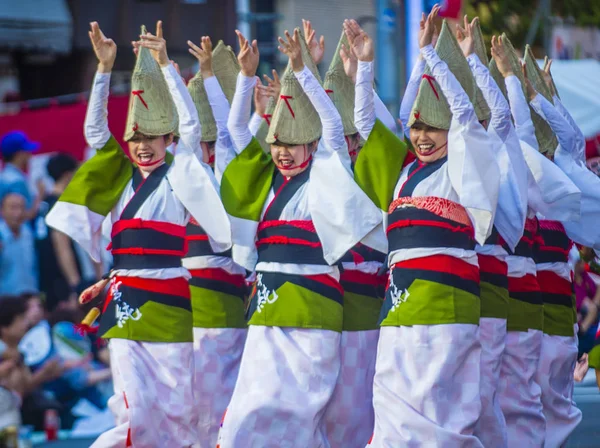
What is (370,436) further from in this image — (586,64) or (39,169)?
(586,64)

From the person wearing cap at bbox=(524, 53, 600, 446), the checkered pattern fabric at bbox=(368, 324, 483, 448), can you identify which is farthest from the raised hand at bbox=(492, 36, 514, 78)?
the checkered pattern fabric at bbox=(368, 324, 483, 448)

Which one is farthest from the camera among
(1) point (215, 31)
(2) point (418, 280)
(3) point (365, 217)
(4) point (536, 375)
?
(1) point (215, 31)

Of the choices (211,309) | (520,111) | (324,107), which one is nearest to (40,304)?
(211,309)

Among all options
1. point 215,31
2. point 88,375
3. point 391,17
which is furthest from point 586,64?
point 88,375

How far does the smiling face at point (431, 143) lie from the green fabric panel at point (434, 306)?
0.61 meters

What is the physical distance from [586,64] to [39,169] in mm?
5268

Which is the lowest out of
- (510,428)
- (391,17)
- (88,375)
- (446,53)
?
(88,375)

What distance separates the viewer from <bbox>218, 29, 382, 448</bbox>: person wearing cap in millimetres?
6137

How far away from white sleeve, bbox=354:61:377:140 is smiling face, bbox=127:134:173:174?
1104 millimetres

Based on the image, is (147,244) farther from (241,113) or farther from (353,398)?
(353,398)

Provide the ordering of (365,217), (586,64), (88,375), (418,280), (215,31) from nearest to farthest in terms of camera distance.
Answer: (418,280) → (365,217) → (88,375) → (586,64) → (215,31)

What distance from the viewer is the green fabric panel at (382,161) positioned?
6422mm

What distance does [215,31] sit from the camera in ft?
42.5

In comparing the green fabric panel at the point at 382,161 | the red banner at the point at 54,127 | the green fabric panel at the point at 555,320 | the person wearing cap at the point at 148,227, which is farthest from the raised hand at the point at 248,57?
the red banner at the point at 54,127
